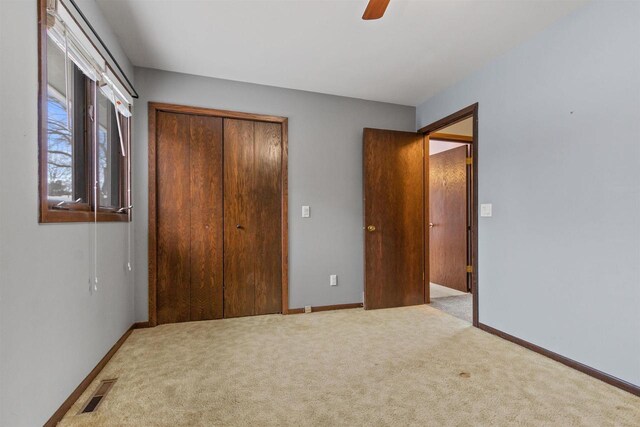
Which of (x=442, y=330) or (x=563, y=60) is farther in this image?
(x=442, y=330)

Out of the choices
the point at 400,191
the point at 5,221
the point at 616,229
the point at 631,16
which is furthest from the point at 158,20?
the point at 616,229

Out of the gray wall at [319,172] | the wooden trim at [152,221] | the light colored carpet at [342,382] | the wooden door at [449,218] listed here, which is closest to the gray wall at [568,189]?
the light colored carpet at [342,382]

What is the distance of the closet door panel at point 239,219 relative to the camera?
312 centimetres

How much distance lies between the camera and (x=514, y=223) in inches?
99.9

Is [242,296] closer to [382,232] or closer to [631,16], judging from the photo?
[382,232]

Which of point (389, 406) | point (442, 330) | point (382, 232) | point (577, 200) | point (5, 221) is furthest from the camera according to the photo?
point (382, 232)

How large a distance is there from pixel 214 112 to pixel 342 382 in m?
2.64

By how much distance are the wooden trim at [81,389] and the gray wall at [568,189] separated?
308 cm

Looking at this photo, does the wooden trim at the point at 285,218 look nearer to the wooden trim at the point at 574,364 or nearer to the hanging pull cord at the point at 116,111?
the hanging pull cord at the point at 116,111

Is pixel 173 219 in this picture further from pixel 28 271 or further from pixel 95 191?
pixel 28 271

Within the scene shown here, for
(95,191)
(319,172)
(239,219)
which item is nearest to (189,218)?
(239,219)

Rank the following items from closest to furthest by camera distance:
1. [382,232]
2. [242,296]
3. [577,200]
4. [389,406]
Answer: [389,406] < [577,200] < [242,296] < [382,232]

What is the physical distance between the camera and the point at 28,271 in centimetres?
130

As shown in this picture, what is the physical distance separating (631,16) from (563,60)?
405 mm
